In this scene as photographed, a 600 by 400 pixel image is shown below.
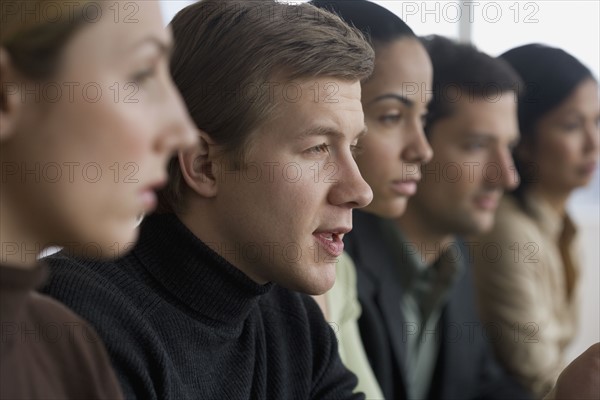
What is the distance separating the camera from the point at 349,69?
38.9 inches

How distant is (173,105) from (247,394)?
439 mm

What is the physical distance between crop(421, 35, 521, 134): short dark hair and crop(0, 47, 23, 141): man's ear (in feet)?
3.61

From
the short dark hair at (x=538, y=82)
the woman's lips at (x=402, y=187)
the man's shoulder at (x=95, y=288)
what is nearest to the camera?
the man's shoulder at (x=95, y=288)

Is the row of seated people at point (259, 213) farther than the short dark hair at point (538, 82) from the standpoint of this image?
No

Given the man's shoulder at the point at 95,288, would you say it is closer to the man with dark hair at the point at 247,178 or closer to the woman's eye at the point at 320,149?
the man with dark hair at the point at 247,178

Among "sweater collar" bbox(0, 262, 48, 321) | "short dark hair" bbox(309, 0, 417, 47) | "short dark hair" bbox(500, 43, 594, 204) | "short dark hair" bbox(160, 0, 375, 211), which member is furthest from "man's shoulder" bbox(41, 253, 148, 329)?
"short dark hair" bbox(500, 43, 594, 204)

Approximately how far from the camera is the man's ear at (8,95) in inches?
24.1

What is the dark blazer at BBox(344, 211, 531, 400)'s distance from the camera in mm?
1442

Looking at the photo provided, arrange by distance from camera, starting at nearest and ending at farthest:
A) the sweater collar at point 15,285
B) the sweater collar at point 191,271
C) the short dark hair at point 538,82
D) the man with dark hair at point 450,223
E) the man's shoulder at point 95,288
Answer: the sweater collar at point 15,285, the man's shoulder at point 95,288, the sweater collar at point 191,271, the man with dark hair at point 450,223, the short dark hair at point 538,82

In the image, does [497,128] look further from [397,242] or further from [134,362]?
[134,362]

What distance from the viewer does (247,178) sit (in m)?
0.97

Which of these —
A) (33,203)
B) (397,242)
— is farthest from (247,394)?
(397,242)

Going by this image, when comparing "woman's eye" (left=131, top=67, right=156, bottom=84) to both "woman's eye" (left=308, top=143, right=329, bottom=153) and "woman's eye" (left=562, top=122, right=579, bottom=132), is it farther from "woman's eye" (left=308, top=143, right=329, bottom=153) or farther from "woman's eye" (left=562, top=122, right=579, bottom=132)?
"woman's eye" (left=562, top=122, right=579, bottom=132)

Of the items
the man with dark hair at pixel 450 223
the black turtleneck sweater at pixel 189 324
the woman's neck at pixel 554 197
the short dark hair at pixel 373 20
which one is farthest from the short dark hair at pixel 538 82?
the black turtleneck sweater at pixel 189 324
